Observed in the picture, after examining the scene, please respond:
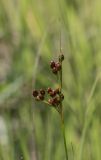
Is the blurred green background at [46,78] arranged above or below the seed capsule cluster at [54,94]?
below

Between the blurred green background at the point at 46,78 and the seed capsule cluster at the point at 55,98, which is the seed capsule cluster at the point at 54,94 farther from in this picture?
the blurred green background at the point at 46,78

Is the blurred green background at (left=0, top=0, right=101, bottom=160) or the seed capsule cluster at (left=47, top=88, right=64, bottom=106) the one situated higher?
the seed capsule cluster at (left=47, top=88, right=64, bottom=106)

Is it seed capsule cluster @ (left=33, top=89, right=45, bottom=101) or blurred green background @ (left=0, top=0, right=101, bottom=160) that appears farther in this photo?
blurred green background @ (left=0, top=0, right=101, bottom=160)

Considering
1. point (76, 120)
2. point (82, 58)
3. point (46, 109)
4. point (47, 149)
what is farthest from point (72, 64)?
point (47, 149)

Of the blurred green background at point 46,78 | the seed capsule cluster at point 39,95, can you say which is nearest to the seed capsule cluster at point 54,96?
the seed capsule cluster at point 39,95

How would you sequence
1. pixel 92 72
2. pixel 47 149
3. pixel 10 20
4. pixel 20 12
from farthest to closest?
pixel 10 20, pixel 20 12, pixel 92 72, pixel 47 149

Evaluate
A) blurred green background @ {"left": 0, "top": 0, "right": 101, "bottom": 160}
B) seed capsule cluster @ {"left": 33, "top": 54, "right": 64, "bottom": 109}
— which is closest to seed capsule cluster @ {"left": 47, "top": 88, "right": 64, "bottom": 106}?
seed capsule cluster @ {"left": 33, "top": 54, "right": 64, "bottom": 109}

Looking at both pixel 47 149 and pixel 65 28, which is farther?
pixel 65 28

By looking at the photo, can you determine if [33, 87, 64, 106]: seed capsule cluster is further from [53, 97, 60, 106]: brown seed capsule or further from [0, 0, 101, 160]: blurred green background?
[0, 0, 101, 160]: blurred green background

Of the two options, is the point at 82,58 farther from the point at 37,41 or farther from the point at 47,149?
the point at 47,149
